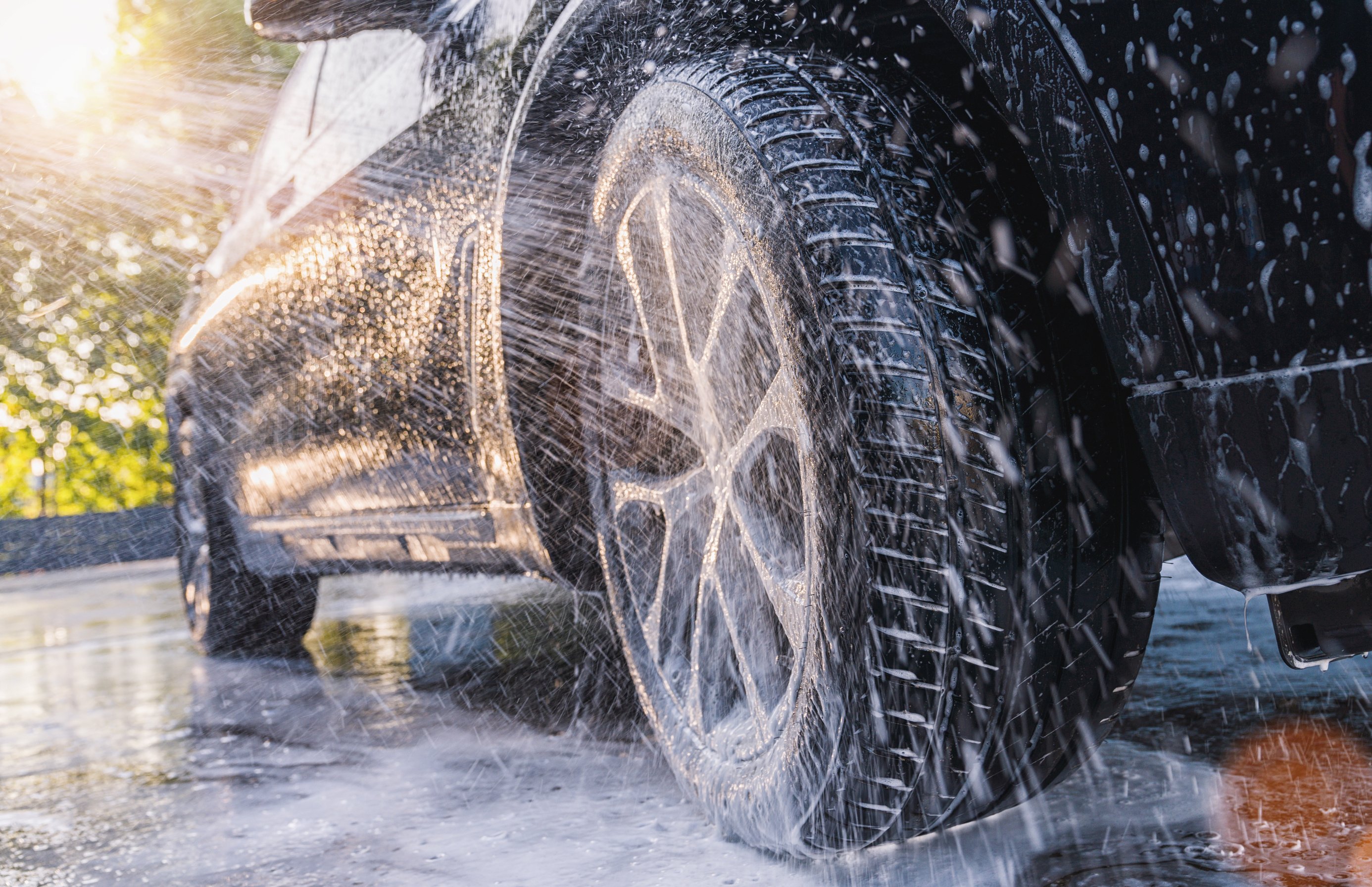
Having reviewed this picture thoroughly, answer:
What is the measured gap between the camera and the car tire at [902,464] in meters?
1.18

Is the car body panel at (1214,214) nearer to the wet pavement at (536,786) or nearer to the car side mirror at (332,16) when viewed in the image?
the wet pavement at (536,786)

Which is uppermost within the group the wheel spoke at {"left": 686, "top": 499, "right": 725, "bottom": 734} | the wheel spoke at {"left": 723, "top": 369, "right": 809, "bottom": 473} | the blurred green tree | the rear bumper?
the blurred green tree

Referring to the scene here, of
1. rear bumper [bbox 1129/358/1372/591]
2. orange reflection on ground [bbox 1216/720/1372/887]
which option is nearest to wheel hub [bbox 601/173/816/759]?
rear bumper [bbox 1129/358/1372/591]

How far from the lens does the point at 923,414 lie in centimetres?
120

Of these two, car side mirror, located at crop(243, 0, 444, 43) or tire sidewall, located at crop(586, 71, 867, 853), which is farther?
car side mirror, located at crop(243, 0, 444, 43)

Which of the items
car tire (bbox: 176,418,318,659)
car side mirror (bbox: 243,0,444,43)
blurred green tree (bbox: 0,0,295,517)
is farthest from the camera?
blurred green tree (bbox: 0,0,295,517)

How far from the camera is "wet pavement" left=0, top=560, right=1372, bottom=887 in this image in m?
1.56

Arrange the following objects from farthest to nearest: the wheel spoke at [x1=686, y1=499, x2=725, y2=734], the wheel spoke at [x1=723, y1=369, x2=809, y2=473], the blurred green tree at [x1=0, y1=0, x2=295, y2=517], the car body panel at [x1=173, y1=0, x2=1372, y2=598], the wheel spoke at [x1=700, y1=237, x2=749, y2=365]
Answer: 1. the blurred green tree at [x1=0, y1=0, x2=295, y2=517]
2. the wheel spoke at [x1=686, y1=499, x2=725, y2=734]
3. the wheel spoke at [x1=700, y1=237, x2=749, y2=365]
4. the wheel spoke at [x1=723, y1=369, x2=809, y2=473]
5. the car body panel at [x1=173, y1=0, x2=1372, y2=598]

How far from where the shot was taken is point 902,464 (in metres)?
1.21

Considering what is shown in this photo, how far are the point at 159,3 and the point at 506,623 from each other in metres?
15.0

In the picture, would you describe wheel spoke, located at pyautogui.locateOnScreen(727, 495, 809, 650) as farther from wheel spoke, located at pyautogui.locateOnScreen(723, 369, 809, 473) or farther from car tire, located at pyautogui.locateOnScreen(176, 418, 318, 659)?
car tire, located at pyautogui.locateOnScreen(176, 418, 318, 659)

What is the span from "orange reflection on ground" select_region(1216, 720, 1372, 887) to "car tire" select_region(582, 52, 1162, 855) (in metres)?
0.33

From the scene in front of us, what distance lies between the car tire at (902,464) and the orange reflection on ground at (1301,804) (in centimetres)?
33

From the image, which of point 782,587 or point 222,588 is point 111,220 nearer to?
point 222,588
